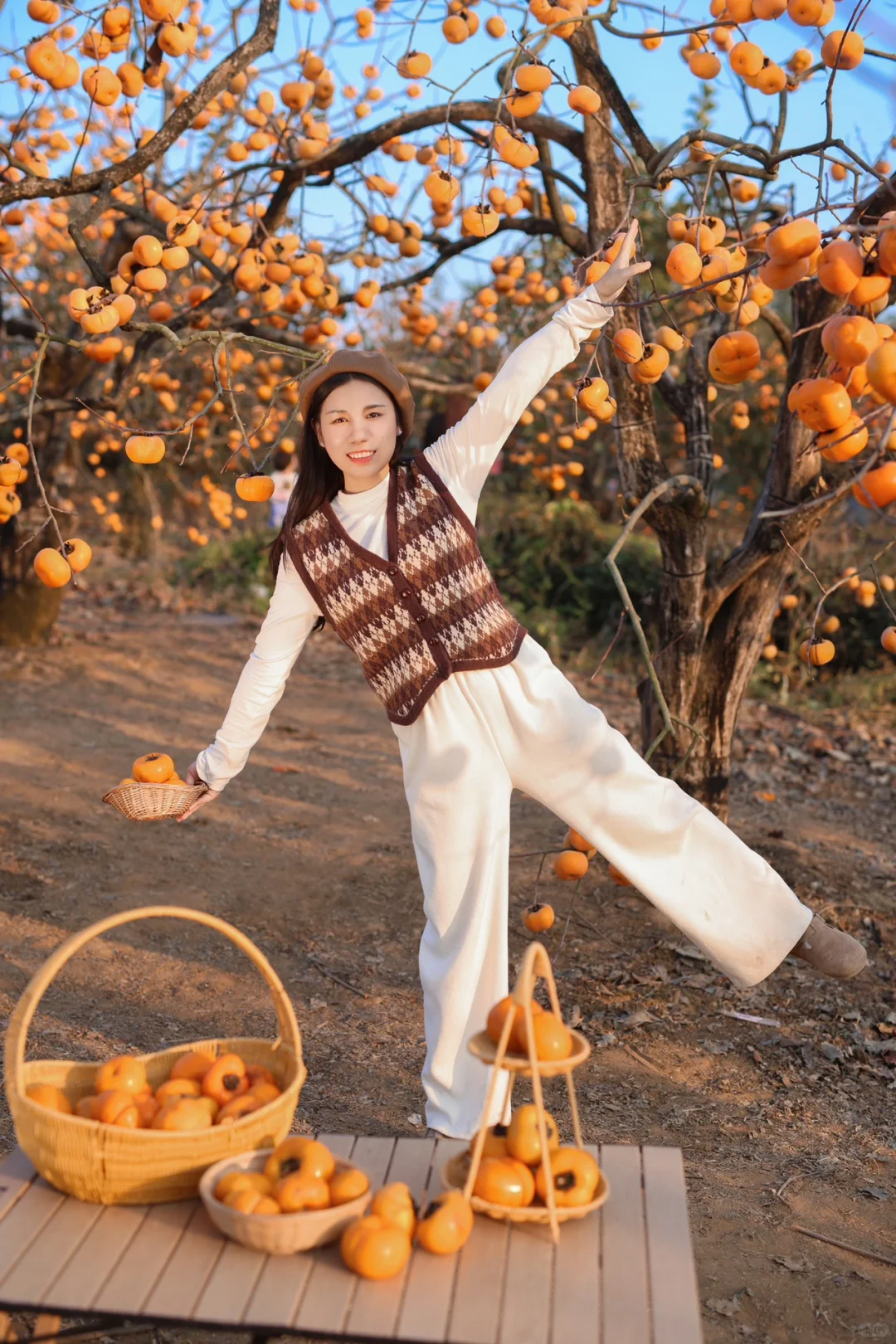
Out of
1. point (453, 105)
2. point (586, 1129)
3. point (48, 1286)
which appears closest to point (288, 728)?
point (453, 105)

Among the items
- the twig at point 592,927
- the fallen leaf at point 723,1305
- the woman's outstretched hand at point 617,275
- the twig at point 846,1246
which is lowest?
the twig at point 846,1246

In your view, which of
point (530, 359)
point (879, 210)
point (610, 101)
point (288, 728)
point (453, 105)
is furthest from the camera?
point (288, 728)

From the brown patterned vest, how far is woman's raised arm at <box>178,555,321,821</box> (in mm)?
84

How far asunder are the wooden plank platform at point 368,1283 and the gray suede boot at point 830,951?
0.93m

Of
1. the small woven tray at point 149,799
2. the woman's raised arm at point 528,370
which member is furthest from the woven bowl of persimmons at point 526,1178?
the woman's raised arm at point 528,370

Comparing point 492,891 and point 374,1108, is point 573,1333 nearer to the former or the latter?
point 492,891

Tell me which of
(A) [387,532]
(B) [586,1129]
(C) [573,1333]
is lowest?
(B) [586,1129]

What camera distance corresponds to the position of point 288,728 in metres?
6.15

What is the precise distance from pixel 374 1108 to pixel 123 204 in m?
2.80

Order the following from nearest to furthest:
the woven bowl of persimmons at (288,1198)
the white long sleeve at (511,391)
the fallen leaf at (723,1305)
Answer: the woven bowl of persimmons at (288,1198) < the fallen leaf at (723,1305) < the white long sleeve at (511,391)

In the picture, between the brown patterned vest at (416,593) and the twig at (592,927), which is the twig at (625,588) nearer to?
the brown patterned vest at (416,593)

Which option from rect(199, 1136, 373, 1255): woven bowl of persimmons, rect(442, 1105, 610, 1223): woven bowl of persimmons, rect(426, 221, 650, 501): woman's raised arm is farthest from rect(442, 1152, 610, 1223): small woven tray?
rect(426, 221, 650, 501): woman's raised arm

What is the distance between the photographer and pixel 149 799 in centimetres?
259

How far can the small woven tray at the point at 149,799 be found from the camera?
256 cm
